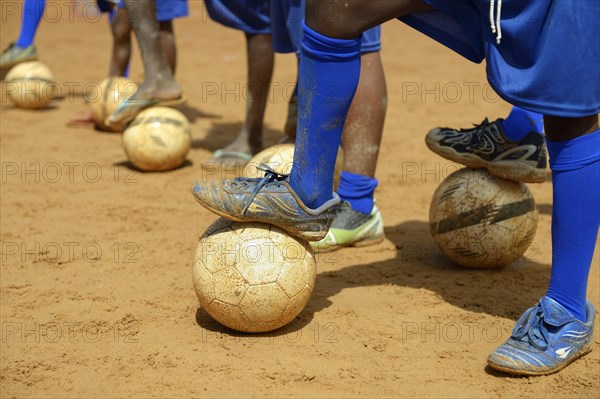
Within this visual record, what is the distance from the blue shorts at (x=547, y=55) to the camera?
9.38 ft

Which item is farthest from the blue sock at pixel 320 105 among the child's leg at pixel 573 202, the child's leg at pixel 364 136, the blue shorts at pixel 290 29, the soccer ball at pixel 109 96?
the soccer ball at pixel 109 96

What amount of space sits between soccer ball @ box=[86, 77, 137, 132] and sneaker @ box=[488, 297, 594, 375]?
15.9 ft

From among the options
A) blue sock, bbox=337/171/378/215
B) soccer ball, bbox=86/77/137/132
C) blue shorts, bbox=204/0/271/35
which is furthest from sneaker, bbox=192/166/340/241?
soccer ball, bbox=86/77/137/132

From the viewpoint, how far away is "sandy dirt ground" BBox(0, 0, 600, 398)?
3.03 meters

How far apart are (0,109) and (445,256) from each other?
5.60 m

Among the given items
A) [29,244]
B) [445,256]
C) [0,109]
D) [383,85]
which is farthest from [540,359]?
[0,109]

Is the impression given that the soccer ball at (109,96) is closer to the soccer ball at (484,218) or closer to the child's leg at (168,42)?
the child's leg at (168,42)

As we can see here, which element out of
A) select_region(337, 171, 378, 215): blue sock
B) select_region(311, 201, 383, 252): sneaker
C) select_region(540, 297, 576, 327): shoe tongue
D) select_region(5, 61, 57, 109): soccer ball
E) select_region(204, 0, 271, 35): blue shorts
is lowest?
select_region(5, 61, 57, 109): soccer ball

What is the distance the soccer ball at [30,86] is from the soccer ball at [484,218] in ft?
17.2

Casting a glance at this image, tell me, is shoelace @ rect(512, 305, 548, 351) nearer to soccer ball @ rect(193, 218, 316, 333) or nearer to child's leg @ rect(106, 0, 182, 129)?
soccer ball @ rect(193, 218, 316, 333)

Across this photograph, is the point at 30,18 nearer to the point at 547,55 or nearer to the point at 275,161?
the point at 275,161

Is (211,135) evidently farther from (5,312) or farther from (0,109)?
(5,312)

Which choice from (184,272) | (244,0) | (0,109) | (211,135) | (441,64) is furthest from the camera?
(441,64)

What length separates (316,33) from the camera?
3176 mm
